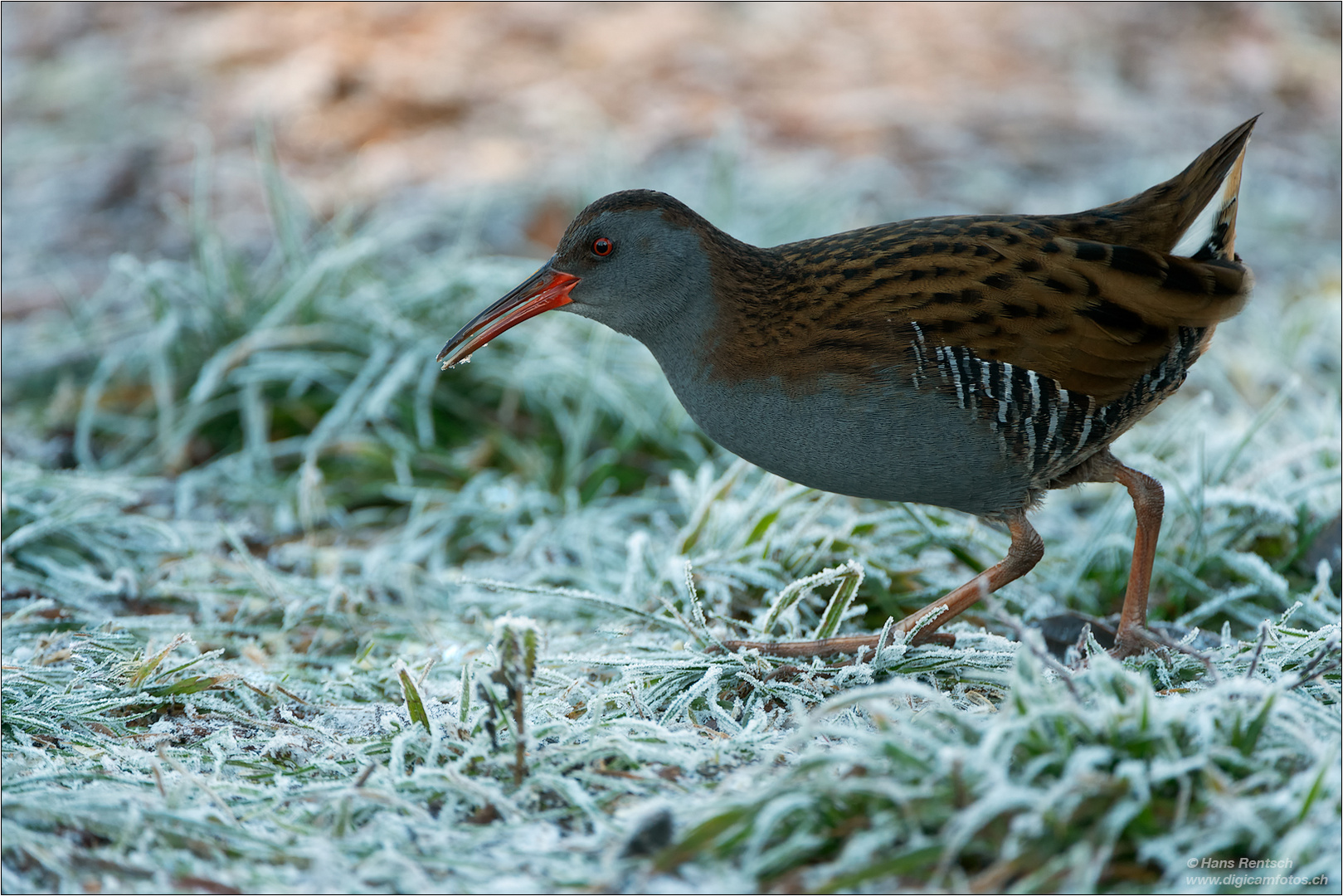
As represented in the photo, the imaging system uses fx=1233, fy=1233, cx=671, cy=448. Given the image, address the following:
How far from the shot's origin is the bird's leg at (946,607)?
2.90 m

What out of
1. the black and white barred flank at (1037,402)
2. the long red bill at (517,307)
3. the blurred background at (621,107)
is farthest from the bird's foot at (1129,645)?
the blurred background at (621,107)

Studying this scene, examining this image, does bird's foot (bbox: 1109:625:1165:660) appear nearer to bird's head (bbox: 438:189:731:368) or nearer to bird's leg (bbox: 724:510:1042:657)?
bird's leg (bbox: 724:510:1042:657)

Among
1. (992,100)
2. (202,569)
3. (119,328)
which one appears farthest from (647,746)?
(992,100)

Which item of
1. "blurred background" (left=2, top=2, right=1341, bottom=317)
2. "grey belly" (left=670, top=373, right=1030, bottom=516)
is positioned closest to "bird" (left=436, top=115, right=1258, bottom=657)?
"grey belly" (left=670, top=373, right=1030, bottom=516)

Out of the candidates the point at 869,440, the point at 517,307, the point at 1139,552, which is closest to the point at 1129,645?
the point at 1139,552

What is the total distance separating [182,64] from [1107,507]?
6.34 metres

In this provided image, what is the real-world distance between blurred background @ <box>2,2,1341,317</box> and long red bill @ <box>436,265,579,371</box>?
258 centimetres

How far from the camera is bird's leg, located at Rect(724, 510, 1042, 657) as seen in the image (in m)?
2.90

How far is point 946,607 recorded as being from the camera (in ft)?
9.59

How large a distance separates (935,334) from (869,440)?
10.6 inches

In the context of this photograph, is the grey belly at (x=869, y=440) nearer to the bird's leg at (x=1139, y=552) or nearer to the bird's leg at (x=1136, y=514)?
the bird's leg at (x=1136, y=514)

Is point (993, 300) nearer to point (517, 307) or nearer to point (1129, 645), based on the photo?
point (1129, 645)

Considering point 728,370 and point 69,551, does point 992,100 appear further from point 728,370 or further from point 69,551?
point 69,551

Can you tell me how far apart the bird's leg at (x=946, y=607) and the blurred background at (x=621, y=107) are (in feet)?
9.00
